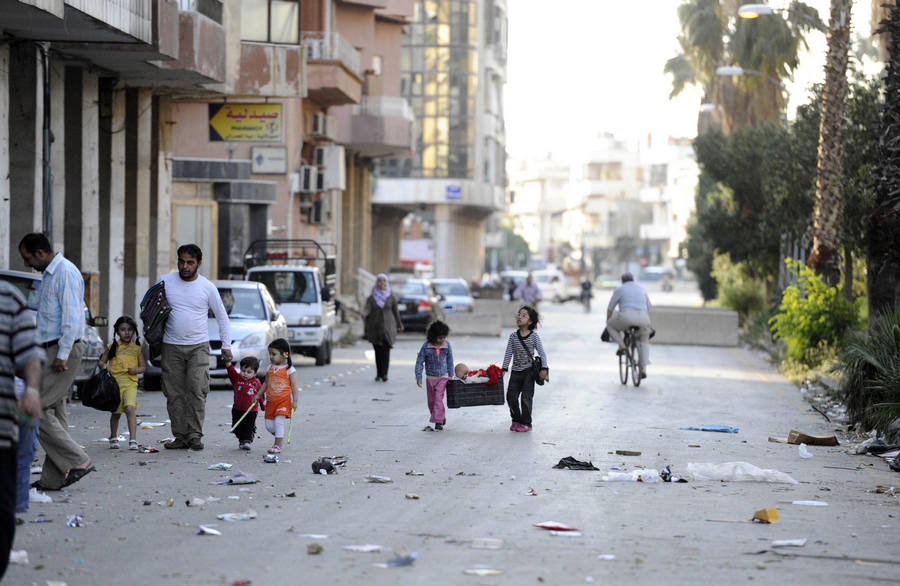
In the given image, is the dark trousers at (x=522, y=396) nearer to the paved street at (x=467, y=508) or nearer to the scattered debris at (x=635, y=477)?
the paved street at (x=467, y=508)

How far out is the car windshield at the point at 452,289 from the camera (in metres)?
51.3

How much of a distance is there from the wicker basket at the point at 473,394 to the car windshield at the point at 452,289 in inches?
1367

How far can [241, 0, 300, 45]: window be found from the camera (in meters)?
36.5

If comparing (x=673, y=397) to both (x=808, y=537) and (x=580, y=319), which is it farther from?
(x=580, y=319)

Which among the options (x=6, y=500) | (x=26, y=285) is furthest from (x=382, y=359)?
(x=6, y=500)

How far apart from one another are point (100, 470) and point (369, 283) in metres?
44.5

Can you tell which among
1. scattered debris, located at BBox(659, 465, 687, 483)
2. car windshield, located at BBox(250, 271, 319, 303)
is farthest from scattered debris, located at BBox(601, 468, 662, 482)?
car windshield, located at BBox(250, 271, 319, 303)

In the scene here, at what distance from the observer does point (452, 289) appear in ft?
170

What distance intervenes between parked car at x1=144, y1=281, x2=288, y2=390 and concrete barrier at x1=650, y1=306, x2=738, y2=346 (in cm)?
1825

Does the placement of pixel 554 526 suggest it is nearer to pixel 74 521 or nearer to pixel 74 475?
pixel 74 521

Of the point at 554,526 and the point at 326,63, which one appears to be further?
the point at 326,63

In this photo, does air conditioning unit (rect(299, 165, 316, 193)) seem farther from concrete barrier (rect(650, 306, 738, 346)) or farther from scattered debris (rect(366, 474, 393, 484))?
scattered debris (rect(366, 474, 393, 484))

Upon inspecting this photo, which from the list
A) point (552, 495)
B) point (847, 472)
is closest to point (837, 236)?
point (847, 472)

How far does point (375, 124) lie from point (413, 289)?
1363cm
